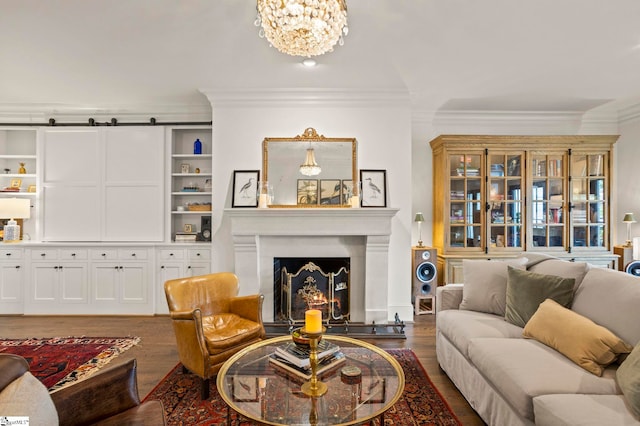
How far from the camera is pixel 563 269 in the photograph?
2334 millimetres

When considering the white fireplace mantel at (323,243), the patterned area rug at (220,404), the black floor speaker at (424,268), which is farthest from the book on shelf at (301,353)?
the black floor speaker at (424,268)

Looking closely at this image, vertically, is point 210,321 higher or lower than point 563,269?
lower

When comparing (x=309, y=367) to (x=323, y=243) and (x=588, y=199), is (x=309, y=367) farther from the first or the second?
(x=588, y=199)

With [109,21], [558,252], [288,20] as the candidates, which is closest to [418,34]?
[288,20]

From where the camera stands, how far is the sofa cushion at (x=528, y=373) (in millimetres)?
1538

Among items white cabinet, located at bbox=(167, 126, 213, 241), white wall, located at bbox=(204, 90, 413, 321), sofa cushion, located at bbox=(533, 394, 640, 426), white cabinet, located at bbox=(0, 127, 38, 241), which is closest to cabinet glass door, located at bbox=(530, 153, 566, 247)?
white wall, located at bbox=(204, 90, 413, 321)

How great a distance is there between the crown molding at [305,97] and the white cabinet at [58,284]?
2.74 metres

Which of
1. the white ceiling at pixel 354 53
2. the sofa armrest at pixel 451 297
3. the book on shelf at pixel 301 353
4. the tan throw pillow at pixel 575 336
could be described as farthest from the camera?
the sofa armrest at pixel 451 297

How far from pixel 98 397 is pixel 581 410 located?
2015mm

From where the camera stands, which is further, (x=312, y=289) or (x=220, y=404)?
(x=312, y=289)

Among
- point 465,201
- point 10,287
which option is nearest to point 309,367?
point 465,201

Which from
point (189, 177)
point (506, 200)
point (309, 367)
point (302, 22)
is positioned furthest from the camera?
point (189, 177)

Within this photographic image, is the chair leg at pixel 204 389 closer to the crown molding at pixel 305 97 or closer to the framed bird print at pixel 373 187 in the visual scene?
the framed bird print at pixel 373 187

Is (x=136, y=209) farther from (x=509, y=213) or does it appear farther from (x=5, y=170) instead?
(x=509, y=213)
